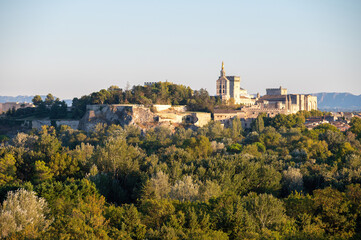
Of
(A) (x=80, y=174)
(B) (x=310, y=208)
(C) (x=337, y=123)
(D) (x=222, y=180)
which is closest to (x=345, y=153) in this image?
(D) (x=222, y=180)

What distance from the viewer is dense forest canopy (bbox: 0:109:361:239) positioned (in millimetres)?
17562

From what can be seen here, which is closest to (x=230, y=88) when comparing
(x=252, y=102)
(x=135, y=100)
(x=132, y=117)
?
(x=252, y=102)

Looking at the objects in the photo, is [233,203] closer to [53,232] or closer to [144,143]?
[53,232]

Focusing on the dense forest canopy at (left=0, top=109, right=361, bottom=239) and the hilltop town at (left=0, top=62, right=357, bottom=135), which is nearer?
the dense forest canopy at (left=0, top=109, right=361, bottom=239)

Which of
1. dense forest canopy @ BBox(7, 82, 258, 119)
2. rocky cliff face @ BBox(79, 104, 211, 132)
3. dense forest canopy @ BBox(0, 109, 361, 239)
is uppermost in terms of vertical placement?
dense forest canopy @ BBox(7, 82, 258, 119)

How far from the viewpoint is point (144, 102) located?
62.3m

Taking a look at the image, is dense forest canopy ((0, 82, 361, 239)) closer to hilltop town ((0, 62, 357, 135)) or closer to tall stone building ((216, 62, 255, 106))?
hilltop town ((0, 62, 357, 135))

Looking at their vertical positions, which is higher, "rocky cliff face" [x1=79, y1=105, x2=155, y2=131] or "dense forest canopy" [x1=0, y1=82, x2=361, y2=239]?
"rocky cliff face" [x1=79, y1=105, x2=155, y2=131]

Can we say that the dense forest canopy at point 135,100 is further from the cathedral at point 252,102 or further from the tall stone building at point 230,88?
the tall stone building at point 230,88

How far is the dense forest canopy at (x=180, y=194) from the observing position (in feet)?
57.6


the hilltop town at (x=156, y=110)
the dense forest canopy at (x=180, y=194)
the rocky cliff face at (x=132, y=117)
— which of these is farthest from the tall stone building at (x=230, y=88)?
the dense forest canopy at (x=180, y=194)

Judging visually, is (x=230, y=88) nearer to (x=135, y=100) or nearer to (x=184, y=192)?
(x=135, y=100)

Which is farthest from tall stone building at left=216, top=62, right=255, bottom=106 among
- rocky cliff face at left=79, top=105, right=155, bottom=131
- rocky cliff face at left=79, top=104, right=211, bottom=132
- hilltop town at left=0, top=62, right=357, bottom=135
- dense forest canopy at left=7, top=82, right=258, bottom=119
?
rocky cliff face at left=79, top=105, right=155, bottom=131

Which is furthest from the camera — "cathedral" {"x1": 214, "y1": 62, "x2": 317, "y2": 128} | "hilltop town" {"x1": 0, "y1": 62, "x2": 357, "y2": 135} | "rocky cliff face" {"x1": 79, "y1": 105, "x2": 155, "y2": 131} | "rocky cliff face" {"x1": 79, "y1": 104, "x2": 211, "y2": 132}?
"cathedral" {"x1": 214, "y1": 62, "x2": 317, "y2": 128}
